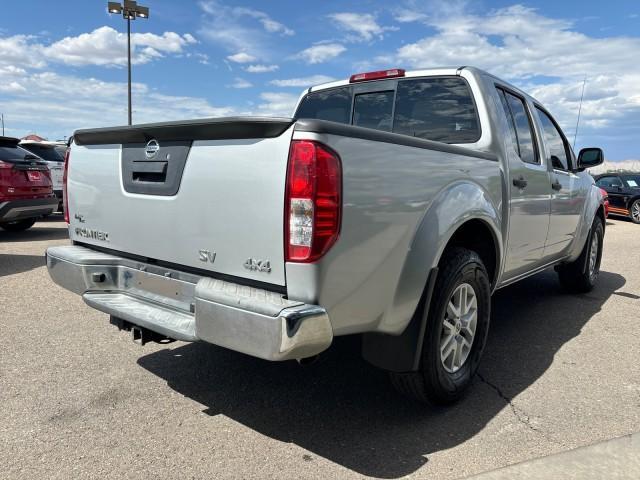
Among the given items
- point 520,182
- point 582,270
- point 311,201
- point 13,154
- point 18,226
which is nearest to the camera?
point 311,201

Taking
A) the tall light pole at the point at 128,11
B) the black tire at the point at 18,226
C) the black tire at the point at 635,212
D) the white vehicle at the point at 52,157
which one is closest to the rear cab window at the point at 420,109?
the black tire at the point at 18,226

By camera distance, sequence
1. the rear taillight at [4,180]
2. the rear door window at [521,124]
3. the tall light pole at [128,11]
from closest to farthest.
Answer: the rear door window at [521,124] → the rear taillight at [4,180] → the tall light pole at [128,11]

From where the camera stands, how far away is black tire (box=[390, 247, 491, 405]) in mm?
2783

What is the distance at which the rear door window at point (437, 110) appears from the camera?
3631 mm

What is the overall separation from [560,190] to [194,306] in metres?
3.48

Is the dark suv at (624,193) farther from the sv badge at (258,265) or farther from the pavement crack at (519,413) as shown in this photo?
the sv badge at (258,265)

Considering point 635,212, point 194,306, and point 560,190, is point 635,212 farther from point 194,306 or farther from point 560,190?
point 194,306

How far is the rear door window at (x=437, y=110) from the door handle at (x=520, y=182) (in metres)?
0.43

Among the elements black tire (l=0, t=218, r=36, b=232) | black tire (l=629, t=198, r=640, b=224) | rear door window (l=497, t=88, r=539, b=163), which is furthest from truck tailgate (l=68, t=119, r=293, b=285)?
black tire (l=629, t=198, r=640, b=224)

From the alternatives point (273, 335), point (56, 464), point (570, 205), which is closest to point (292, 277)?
point (273, 335)

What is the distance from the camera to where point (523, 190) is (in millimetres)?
3793

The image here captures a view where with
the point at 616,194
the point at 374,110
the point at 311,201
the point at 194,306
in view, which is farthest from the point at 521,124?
the point at 616,194

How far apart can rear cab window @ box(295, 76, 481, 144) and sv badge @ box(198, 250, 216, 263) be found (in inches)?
77.4

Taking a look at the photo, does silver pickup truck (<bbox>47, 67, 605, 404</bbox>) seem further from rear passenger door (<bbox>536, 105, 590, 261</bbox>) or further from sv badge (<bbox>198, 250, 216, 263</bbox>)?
rear passenger door (<bbox>536, 105, 590, 261</bbox>)
